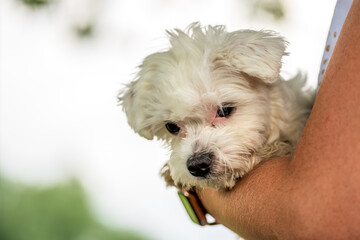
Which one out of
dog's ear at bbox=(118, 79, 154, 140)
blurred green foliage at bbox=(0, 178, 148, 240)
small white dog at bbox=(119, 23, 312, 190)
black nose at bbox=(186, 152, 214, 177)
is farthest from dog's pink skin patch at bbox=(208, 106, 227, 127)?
blurred green foliage at bbox=(0, 178, 148, 240)

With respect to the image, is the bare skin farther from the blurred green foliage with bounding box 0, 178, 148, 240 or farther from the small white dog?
the blurred green foliage with bounding box 0, 178, 148, 240

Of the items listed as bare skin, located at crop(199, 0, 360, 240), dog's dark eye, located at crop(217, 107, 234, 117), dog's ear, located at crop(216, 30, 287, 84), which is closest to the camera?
bare skin, located at crop(199, 0, 360, 240)

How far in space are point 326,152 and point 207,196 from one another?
834mm

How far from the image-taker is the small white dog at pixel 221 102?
160 centimetres

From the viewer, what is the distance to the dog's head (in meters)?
1.60

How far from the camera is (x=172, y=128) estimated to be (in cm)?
193

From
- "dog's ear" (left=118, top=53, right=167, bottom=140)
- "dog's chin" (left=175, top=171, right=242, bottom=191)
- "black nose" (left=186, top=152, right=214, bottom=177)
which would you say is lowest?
"dog's chin" (left=175, top=171, right=242, bottom=191)

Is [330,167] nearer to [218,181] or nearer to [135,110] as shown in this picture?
[218,181]

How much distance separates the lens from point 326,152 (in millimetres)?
785

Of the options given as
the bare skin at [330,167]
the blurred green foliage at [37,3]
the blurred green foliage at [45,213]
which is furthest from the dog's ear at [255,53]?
the blurred green foliage at [45,213]

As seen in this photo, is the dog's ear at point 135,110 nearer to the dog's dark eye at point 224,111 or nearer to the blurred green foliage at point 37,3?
the dog's dark eye at point 224,111

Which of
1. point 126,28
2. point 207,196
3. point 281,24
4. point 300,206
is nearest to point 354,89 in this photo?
point 300,206

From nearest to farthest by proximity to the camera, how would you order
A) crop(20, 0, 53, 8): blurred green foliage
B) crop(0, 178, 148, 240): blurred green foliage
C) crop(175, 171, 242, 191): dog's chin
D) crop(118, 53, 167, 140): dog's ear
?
crop(175, 171, 242, 191): dog's chin, crop(118, 53, 167, 140): dog's ear, crop(20, 0, 53, 8): blurred green foliage, crop(0, 178, 148, 240): blurred green foliage

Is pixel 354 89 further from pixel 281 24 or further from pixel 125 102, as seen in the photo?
pixel 281 24
